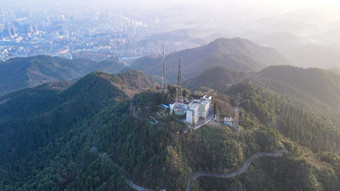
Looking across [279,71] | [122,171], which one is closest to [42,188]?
[122,171]

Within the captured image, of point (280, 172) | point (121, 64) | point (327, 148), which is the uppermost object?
point (280, 172)

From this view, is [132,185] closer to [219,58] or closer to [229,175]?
[229,175]

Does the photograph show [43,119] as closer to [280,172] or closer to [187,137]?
[187,137]

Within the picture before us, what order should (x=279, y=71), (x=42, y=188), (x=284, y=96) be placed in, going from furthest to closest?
(x=279, y=71) < (x=284, y=96) < (x=42, y=188)

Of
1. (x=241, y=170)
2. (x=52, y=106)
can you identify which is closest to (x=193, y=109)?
(x=241, y=170)

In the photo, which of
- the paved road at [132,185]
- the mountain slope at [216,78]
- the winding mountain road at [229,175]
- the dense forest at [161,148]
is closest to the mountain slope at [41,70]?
the dense forest at [161,148]

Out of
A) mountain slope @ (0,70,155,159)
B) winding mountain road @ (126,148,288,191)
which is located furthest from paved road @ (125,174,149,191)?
mountain slope @ (0,70,155,159)

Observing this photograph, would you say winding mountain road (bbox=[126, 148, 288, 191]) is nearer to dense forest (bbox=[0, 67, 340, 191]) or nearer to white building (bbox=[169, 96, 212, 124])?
dense forest (bbox=[0, 67, 340, 191])
